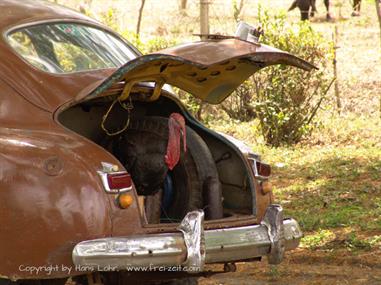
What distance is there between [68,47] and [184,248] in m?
1.82

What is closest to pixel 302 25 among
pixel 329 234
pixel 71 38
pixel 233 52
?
pixel 329 234

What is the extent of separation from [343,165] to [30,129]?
522 centimetres

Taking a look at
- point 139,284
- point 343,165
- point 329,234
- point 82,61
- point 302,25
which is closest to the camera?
point 139,284

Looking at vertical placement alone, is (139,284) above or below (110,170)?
below

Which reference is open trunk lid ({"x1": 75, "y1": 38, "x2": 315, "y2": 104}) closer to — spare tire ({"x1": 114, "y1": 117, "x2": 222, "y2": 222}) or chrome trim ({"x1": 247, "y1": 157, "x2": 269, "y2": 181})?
spare tire ({"x1": 114, "y1": 117, "x2": 222, "y2": 222})

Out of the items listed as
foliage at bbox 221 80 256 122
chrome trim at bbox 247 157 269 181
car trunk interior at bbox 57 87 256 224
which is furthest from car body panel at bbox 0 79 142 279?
foliage at bbox 221 80 256 122

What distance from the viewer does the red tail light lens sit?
4.86 meters

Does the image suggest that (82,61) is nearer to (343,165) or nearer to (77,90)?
(77,90)

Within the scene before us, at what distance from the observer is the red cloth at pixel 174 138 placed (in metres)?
5.36

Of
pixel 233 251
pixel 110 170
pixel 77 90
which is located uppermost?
pixel 77 90

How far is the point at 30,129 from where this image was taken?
5.12 meters

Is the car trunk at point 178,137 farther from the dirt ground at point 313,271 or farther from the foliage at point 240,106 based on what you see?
the foliage at point 240,106

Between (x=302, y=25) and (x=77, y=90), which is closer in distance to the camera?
(x=77, y=90)

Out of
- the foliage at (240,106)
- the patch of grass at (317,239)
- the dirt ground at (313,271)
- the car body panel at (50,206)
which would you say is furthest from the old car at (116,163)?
the foliage at (240,106)
